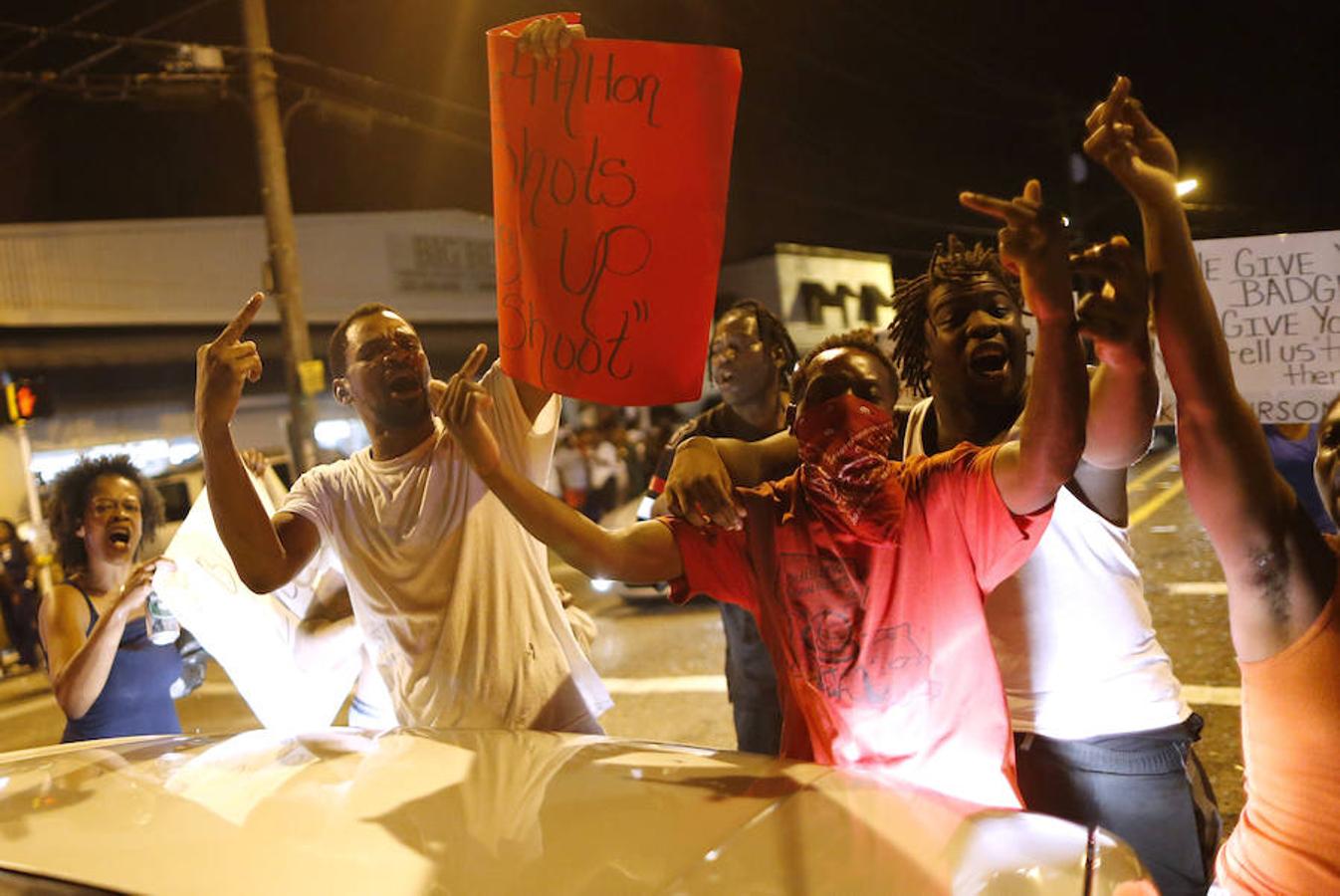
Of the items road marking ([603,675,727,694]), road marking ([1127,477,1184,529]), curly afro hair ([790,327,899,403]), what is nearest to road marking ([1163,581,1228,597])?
road marking ([1127,477,1184,529])

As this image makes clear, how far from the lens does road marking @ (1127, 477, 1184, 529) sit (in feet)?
42.7

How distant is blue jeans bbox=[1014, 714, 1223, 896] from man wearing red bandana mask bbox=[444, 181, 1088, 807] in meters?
0.43

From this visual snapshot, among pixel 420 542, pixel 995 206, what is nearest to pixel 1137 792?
pixel 995 206

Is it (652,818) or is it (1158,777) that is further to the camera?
(1158,777)

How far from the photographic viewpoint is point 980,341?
2.73 meters

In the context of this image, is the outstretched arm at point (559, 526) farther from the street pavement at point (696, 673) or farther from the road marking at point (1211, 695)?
the road marking at point (1211, 695)

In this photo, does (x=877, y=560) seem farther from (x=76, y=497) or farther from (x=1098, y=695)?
(x=76, y=497)

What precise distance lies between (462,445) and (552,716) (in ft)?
2.89

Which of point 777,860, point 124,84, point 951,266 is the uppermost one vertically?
point 124,84

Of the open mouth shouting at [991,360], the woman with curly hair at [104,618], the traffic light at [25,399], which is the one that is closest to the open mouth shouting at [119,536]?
the woman with curly hair at [104,618]

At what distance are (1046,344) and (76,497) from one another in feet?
11.7

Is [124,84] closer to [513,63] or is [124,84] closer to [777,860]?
[513,63]

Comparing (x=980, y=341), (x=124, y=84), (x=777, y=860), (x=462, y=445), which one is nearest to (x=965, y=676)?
(x=777, y=860)

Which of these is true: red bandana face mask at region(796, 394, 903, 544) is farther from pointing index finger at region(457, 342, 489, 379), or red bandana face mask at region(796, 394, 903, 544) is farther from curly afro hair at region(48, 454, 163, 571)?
curly afro hair at region(48, 454, 163, 571)
